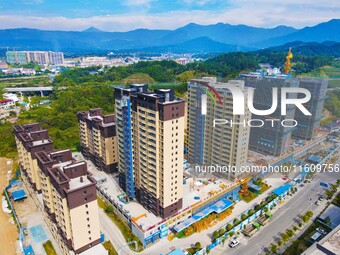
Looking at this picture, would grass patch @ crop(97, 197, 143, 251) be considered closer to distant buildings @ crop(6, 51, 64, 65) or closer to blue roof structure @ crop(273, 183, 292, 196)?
blue roof structure @ crop(273, 183, 292, 196)

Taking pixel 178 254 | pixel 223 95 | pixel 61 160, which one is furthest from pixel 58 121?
pixel 178 254

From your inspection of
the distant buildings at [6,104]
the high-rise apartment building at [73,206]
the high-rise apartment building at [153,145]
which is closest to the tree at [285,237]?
the high-rise apartment building at [153,145]

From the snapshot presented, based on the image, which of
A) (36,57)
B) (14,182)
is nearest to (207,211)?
(14,182)

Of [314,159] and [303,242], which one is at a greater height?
[314,159]

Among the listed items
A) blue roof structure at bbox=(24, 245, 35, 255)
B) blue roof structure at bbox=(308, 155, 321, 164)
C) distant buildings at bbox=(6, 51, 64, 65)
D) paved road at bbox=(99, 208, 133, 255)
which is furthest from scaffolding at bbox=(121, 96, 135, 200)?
distant buildings at bbox=(6, 51, 64, 65)

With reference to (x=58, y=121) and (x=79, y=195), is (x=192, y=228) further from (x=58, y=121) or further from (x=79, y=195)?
(x=58, y=121)

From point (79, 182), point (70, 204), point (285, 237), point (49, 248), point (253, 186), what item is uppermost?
point (79, 182)

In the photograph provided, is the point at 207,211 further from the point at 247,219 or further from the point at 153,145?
the point at 153,145
